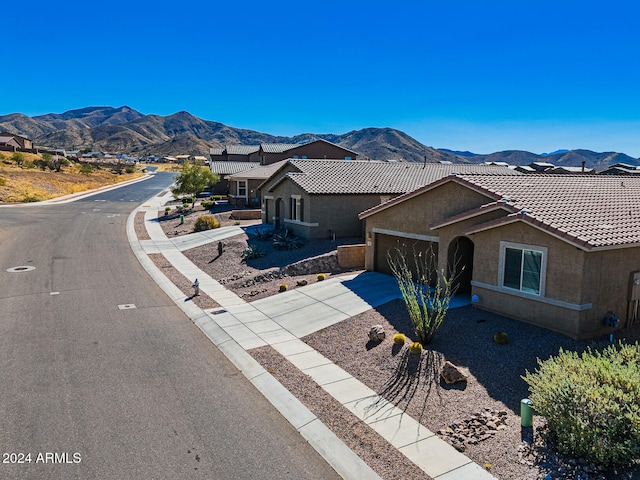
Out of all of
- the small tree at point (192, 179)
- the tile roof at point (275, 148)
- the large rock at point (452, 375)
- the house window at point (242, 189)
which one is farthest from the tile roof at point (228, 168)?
the large rock at point (452, 375)

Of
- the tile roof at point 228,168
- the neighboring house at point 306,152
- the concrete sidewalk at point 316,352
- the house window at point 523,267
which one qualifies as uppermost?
the neighboring house at point 306,152

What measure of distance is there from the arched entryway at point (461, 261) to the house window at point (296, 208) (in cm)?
1356

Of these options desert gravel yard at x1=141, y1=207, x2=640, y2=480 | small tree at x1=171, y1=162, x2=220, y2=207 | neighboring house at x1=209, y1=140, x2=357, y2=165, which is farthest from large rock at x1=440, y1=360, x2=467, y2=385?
neighboring house at x1=209, y1=140, x2=357, y2=165

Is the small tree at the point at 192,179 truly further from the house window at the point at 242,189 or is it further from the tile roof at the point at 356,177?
the tile roof at the point at 356,177

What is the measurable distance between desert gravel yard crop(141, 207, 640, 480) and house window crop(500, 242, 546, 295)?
42.2 inches

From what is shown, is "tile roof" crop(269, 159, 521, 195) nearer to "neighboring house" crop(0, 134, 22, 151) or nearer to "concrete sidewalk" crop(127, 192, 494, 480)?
"concrete sidewalk" crop(127, 192, 494, 480)

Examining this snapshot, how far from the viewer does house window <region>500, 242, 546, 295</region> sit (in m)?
13.2

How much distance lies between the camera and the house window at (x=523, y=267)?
43.2ft

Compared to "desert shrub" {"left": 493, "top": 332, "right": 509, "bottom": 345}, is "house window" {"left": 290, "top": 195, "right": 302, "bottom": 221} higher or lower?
higher

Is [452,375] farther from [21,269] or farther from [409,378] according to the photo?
[21,269]

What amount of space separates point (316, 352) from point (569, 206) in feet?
30.7

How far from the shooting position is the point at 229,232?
32.3 metres

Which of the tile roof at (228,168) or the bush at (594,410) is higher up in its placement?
the tile roof at (228,168)

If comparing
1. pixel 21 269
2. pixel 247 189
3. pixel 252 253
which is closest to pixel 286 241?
pixel 252 253
